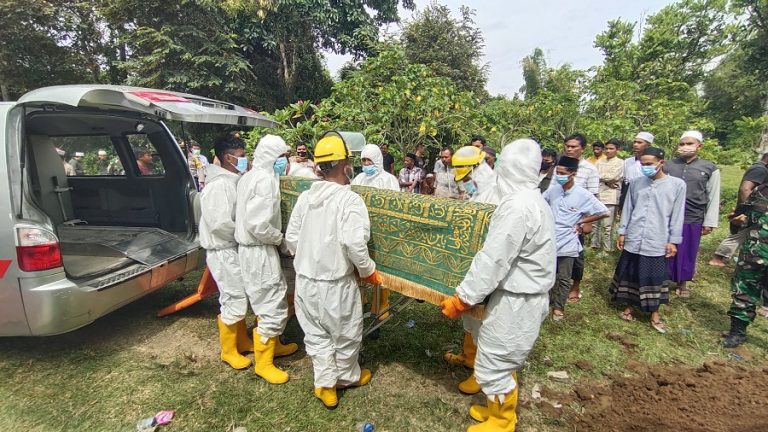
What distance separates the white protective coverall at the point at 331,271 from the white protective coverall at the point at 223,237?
2.01 ft

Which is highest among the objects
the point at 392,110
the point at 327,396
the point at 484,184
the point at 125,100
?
the point at 392,110

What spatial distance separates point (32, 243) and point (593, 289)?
18.7 ft

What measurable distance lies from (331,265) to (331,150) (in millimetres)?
779

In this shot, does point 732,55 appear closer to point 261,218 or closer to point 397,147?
point 397,147

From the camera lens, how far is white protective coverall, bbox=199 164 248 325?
303 centimetres

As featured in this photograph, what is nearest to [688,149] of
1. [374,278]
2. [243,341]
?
[374,278]

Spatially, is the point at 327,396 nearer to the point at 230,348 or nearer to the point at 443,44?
the point at 230,348

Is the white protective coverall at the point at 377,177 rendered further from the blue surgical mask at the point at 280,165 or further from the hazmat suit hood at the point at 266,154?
the hazmat suit hood at the point at 266,154

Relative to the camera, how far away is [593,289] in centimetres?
487

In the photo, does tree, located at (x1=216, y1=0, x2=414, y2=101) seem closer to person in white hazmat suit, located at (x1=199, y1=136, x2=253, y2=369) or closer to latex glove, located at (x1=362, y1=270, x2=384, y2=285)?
person in white hazmat suit, located at (x1=199, y1=136, x2=253, y2=369)

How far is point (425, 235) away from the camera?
2.49 m

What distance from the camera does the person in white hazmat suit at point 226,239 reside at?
3037 millimetres

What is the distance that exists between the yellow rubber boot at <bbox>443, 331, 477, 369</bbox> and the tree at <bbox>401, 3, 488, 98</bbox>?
1740cm

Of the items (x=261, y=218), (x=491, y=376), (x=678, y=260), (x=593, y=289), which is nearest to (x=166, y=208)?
(x=261, y=218)
